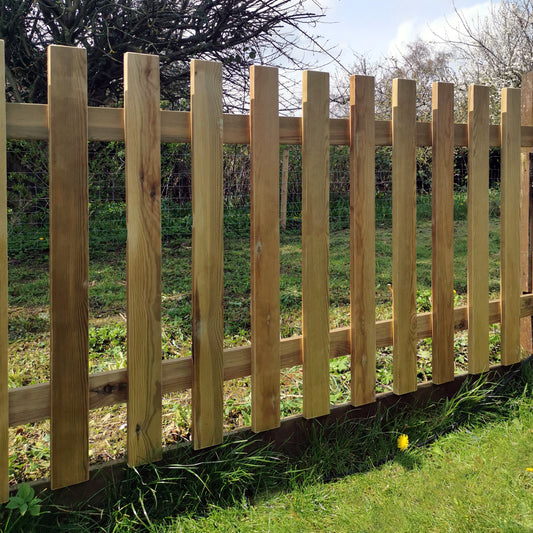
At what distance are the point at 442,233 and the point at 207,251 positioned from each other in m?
1.28

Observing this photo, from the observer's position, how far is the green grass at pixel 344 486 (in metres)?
1.82

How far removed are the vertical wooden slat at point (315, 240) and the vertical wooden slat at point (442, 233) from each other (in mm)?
679

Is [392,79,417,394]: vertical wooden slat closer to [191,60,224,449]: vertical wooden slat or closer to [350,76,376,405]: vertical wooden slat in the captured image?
[350,76,376,405]: vertical wooden slat

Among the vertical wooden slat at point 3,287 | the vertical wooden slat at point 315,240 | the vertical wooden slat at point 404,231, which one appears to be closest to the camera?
the vertical wooden slat at point 3,287

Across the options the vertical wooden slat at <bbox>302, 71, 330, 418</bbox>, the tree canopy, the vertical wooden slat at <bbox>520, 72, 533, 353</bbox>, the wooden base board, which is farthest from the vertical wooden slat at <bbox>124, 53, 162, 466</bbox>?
the tree canopy

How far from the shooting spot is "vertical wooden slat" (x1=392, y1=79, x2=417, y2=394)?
243 centimetres

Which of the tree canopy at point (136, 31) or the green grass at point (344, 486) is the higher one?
the tree canopy at point (136, 31)

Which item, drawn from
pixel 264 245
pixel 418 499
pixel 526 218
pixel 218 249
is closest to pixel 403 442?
pixel 418 499

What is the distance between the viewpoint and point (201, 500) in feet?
6.44

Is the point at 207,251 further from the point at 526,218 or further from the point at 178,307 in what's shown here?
the point at 178,307

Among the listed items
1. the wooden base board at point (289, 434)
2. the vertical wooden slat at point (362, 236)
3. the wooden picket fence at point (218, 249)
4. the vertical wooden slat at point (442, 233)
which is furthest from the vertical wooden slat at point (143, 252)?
the vertical wooden slat at point (442, 233)

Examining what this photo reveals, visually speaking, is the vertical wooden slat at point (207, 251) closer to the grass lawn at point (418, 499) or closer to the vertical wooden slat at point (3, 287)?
the grass lawn at point (418, 499)

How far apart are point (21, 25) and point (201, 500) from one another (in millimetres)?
5953

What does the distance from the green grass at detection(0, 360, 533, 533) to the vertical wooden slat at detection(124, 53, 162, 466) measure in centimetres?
18
